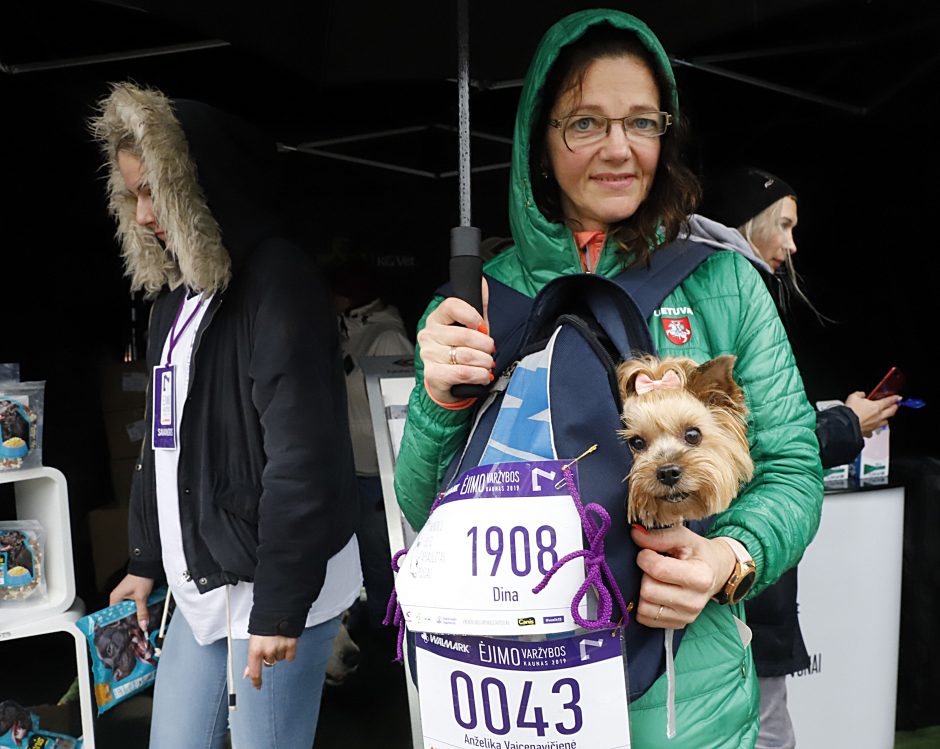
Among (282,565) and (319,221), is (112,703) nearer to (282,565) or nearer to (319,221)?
(282,565)

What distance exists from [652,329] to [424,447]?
403mm

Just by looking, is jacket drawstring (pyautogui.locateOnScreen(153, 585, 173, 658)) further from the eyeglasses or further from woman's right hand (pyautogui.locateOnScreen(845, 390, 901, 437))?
woman's right hand (pyautogui.locateOnScreen(845, 390, 901, 437))

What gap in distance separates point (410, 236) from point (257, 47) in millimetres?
1972

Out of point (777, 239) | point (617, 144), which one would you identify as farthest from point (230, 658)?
point (777, 239)

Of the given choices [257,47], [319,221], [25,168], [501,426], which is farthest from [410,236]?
[501,426]

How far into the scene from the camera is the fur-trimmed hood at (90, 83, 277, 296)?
1742mm

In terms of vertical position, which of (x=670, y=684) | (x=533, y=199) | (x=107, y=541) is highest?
(x=533, y=199)

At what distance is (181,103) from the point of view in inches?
71.4

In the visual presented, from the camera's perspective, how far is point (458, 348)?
110 cm

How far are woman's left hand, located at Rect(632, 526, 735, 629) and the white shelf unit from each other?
1743mm

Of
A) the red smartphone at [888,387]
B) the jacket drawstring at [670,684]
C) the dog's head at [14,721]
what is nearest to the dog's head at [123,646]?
the dog's head at [14,721]

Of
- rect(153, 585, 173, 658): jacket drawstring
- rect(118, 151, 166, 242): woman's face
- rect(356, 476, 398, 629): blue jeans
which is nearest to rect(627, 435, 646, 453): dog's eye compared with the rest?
rect(118, 151, 166, 242): woman's face

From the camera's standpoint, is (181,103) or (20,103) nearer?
(181,103)

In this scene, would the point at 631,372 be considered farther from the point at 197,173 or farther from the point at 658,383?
the point at 197,173
